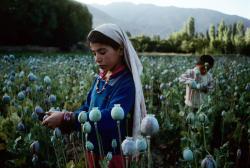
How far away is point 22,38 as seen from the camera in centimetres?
3766

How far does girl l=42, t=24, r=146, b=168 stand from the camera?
2135 millimetres

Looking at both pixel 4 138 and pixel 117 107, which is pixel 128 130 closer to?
pixel 117 107

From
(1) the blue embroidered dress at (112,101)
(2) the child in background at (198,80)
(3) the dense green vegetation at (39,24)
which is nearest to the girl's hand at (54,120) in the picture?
(1) the blue embroidered dress at (112,101)

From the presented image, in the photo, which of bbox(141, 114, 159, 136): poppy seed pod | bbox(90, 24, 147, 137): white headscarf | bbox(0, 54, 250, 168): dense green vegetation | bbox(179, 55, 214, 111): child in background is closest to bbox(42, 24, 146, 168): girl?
bbox(90, 24, 147, 137): white headscarf

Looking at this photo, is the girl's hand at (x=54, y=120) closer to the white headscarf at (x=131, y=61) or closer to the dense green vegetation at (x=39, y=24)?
the white headscarf at (x=131, y=61)

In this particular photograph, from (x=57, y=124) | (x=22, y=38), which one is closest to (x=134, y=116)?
(x=57, y=124)

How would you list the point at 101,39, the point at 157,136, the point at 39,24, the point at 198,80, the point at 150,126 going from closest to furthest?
the point at 150,126, the point at 101,39, the point at 157,136, the point at 198,80, the point at 39,24

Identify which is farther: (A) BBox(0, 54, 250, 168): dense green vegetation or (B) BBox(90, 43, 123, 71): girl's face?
(A) BBox(0, 54, 250, 168): dense green vegetation

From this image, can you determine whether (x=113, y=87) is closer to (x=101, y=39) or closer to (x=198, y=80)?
(x=101, y=39)

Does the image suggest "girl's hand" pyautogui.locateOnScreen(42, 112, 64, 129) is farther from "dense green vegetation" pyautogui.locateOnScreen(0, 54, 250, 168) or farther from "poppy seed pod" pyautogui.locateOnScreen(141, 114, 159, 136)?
"poppy seed pod" pyautogui.locateOnScreen(141, 114, 159, 136)

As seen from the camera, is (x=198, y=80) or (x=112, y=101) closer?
(x=112, y=101)

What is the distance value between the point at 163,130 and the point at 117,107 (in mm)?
2806

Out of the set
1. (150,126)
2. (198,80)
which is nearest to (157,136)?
(198,80)

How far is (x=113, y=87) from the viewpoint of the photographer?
7.50 ft
